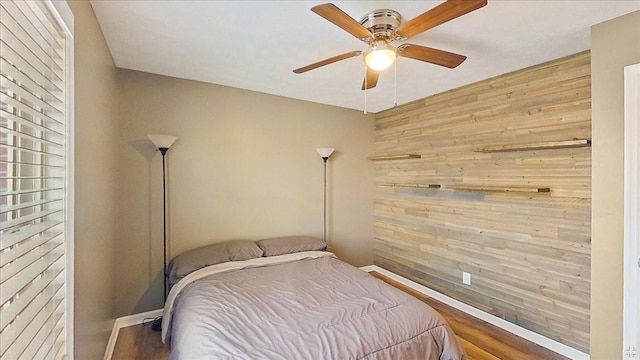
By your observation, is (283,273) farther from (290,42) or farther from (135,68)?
(135,68)

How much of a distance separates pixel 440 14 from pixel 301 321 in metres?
1.91

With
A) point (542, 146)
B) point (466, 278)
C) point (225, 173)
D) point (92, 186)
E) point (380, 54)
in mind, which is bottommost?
point (466, 278)

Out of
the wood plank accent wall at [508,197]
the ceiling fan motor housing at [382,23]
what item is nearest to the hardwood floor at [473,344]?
the wood plank accent wall at [508,197]

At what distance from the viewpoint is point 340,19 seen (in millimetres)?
1508

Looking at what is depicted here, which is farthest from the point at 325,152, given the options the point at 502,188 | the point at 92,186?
the point at 92,186

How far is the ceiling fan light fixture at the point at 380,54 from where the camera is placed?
1.77 m

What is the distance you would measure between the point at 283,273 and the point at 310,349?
3.72ft

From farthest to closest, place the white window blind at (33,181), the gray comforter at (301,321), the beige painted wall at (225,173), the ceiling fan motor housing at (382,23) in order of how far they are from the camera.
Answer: the beige painted wall at (225,173) → the ceiling fan motor housing at (382,23) → the gray comforter at (301,321) → the white window blind at (33,181)

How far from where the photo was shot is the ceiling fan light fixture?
5.81 ft

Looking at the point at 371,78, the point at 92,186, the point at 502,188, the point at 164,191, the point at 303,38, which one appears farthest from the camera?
the point at 164,191

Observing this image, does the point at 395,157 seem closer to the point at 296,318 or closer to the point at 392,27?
the point at 392,27

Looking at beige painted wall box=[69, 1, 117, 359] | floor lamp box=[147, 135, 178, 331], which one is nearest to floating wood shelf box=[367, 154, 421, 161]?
floor lamp box=[147, 135, 178, 331]

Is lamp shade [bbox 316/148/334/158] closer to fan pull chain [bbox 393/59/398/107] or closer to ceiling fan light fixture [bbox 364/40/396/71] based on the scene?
fan pull chain [bbox 393/59/398/107]

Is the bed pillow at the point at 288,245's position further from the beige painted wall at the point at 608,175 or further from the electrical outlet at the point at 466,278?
the beige painted wall at the point at 608,175
